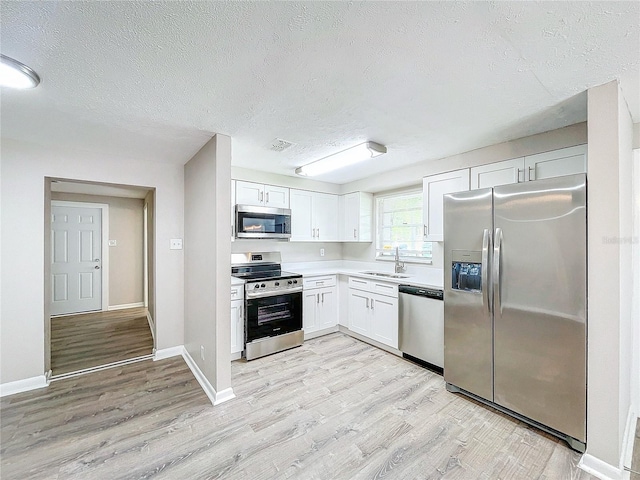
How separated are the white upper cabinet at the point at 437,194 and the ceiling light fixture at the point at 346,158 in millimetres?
885

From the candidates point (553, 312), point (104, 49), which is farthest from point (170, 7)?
point (553, 312)

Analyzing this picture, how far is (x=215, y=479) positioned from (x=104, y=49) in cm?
242

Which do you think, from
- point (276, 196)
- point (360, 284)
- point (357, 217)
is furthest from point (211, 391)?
point (357, 217)

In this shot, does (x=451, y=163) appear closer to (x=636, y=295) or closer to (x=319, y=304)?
(x=636, y=295)

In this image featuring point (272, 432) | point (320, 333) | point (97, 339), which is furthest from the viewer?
point (320, 333)

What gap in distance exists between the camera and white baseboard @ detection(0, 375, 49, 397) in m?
2.56

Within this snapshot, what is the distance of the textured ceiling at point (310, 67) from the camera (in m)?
1.18

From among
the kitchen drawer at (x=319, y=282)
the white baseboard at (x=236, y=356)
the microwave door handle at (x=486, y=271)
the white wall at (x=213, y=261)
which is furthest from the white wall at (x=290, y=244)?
the microwave door handle at (x=486, y=271)

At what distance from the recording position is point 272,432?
207cm

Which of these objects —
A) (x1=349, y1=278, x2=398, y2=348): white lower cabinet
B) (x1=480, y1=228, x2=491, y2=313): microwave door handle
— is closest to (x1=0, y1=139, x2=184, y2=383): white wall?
A: (x1=349, y1=278, x2=398, y2=348): white lower cabinet

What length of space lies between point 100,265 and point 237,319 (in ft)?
13.2

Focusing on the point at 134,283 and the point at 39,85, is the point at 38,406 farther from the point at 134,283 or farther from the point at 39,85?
the point at 134,283

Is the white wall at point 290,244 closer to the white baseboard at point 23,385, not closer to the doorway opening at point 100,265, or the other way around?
the doorway opening at point 100,265

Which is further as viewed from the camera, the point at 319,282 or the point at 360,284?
the point at 319,282
